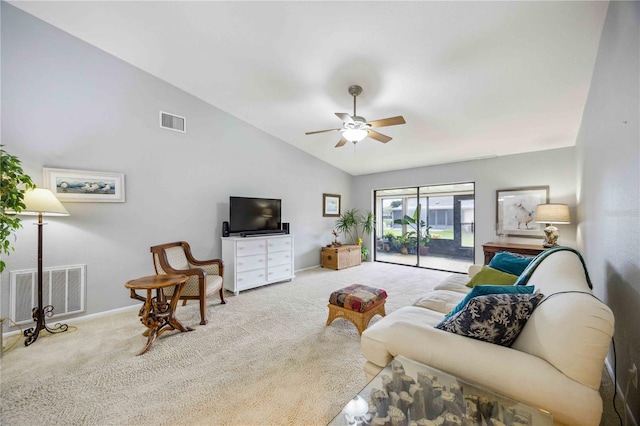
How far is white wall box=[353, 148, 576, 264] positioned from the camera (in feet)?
13.1

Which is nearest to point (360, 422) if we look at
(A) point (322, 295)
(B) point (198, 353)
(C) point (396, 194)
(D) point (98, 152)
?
(B) point (198, 353)

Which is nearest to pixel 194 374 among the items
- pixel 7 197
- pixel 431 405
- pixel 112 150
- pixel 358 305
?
pixel 358 305

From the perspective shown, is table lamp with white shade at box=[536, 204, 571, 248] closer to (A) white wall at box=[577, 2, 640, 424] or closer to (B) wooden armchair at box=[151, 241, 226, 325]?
(A) white wall at box=[577, 2, 640, 424]

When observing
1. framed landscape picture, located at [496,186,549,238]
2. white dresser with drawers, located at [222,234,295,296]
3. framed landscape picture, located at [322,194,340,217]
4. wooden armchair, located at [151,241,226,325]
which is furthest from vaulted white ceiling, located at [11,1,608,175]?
wooden armchair, located at [151,241,226,325]

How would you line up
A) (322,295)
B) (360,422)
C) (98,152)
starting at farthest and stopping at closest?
(322,295) → (98,152) → (360,422)

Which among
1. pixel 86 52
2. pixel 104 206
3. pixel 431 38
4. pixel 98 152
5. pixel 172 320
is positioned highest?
pixel 86 52

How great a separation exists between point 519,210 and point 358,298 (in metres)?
3.83

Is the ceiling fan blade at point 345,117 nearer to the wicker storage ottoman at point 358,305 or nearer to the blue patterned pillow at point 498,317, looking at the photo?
the wicker storage ottoman at point 358,305

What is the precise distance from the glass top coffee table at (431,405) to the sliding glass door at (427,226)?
4703 mm

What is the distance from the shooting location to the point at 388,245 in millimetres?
6598

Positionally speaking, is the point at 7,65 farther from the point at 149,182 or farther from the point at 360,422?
the point at 360,422

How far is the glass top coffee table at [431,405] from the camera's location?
39.0 inches

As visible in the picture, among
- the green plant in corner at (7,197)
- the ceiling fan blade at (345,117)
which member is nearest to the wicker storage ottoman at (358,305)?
the ceiling fan blade at (345,117)

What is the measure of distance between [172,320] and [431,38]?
12.7ft
